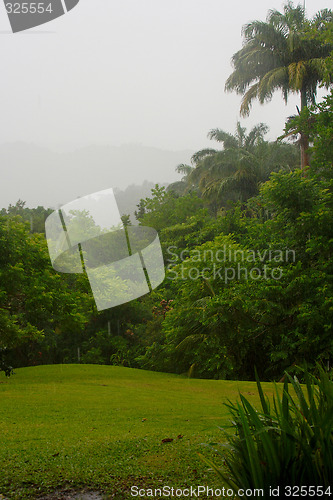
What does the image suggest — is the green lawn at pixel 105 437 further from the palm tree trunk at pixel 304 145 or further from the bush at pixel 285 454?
the palm tree trunk at pixel 304 145

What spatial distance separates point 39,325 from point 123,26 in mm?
34042

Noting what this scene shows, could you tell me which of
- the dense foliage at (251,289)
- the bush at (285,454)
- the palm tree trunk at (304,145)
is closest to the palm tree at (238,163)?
the palm tree trunk at (304,145)

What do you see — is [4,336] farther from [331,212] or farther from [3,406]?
[331,212]

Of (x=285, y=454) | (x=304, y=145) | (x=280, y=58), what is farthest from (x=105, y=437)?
(x=280, y=58)

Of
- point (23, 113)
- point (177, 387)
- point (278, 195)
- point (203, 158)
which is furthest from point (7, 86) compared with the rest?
point (177, 387)

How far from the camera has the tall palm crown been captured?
66.6ft

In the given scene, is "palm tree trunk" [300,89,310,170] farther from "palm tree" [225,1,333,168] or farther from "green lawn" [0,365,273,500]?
"green lawn" [0,365,273,500]

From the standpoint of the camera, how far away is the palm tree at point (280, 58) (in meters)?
20.3

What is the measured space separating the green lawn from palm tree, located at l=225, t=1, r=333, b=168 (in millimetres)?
15673

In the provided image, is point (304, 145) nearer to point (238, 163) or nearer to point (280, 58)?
point (280, 58)

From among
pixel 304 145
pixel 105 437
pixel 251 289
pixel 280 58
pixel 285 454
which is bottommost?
pixel 251 289

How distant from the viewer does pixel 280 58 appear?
21.5m

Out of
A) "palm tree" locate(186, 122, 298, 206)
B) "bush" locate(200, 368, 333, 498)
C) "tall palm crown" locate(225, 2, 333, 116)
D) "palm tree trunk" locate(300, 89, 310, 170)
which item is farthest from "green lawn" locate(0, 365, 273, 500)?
"palm tree" locate(186, 122, 298, 206)

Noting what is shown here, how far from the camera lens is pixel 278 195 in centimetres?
1366
